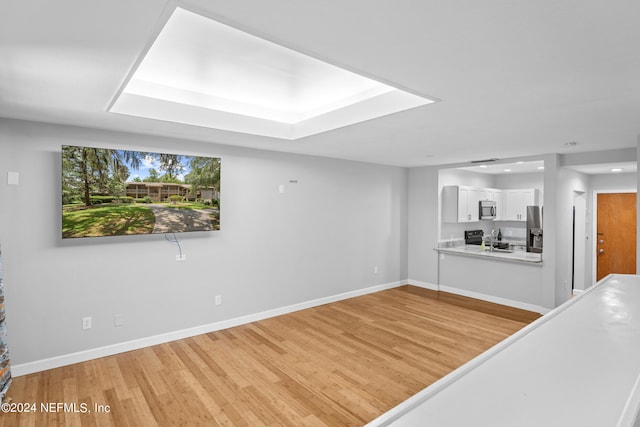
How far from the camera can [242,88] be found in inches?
134

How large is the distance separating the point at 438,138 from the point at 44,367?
15.8 feet

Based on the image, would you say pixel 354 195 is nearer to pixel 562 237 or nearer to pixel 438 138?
pixel 438 138

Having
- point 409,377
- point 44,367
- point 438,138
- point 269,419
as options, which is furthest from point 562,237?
point 44,367

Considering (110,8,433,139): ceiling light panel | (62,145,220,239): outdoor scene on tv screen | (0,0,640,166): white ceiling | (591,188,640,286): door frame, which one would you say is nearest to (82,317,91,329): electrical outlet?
(62,145,220,239): outdoor scene on tv screen

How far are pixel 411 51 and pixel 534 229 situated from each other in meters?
6.29

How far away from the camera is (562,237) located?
17.3ft

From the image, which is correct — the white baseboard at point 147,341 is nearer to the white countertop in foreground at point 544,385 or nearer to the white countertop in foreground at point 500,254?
the white countertop in foreground at point 500,254

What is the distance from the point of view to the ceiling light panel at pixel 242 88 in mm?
2482

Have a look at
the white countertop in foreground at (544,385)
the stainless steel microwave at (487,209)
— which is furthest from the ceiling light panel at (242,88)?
the stainless steel microwave at (487,209)

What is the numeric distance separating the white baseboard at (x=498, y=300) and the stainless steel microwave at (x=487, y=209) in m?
1.90

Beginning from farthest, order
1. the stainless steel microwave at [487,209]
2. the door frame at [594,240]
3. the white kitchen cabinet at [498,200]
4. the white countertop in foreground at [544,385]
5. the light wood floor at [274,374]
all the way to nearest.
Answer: the white kitchen cabinet at [498,200] → the stainless steel microwave at [487,209] → the door frame at [594,240] → the light wood floor at [274,374] → the white countertop in foreground at [544,385]

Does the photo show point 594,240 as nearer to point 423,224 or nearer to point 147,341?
point 423,224

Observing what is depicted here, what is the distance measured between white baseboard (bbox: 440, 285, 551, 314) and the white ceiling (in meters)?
3.06

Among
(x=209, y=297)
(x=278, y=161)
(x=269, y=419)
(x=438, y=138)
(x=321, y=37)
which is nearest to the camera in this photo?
(x=321, y=37)
